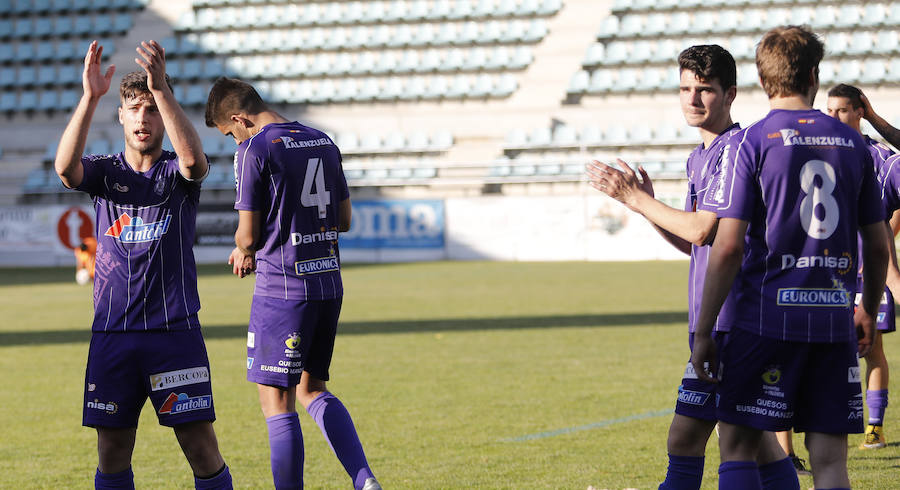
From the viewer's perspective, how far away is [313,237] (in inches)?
182

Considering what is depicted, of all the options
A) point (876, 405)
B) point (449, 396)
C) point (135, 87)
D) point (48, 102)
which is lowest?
point (449, 396)

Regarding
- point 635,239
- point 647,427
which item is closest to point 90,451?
point 647,427

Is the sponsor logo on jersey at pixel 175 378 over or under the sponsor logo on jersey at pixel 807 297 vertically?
under

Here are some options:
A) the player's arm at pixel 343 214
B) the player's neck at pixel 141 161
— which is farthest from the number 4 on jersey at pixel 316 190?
the player's neck at pixel 141 161

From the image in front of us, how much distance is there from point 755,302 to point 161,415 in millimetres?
2140

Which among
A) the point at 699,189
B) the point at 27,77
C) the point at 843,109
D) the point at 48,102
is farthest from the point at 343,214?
the point at 27,77

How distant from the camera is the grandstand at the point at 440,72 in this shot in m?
30.7

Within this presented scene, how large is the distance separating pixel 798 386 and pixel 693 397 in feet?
1.98

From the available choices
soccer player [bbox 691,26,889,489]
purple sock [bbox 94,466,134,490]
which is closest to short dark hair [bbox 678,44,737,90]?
soccer player [bbox 691,26,889,489]

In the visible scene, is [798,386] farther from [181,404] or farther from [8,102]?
[8,102]

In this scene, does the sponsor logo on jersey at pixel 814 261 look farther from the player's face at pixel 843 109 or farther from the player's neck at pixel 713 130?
the player's face at pixel 843 109

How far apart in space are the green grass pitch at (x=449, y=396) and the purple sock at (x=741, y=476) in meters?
1.83

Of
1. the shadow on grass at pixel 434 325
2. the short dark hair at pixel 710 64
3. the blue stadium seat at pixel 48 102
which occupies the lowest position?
the shadow on grass at pixel 434 325

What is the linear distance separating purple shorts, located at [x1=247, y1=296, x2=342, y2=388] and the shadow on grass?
806 centimetres
